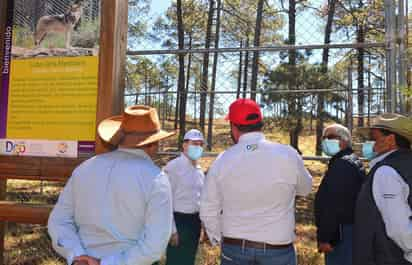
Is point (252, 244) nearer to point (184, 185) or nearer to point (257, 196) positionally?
point (257, 196)

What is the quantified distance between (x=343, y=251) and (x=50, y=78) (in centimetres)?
261

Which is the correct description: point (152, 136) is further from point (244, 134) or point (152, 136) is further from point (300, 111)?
point (300, 111)

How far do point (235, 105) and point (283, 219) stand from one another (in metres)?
0.78

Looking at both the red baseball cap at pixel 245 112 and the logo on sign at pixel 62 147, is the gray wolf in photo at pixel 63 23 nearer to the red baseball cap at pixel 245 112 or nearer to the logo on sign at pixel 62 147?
the logo on sign at pixel 62 147

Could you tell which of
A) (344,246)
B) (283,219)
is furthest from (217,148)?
(283,219)

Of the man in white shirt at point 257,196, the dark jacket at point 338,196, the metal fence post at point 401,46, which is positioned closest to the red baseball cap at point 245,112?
the man in white shirt at point 257,196

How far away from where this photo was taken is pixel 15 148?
9.78ft

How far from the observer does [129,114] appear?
79.7 inches

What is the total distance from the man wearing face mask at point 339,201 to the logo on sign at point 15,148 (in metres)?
2.30

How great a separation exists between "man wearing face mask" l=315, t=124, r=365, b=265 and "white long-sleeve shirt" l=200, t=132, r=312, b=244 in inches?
24.2

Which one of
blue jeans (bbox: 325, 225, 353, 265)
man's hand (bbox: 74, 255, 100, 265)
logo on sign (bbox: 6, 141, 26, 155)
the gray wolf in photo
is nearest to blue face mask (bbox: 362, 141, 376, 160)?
blue jeans (bbox: 325, 225, 353, 265)

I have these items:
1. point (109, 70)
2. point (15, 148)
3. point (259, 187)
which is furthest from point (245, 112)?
point (15, 148)

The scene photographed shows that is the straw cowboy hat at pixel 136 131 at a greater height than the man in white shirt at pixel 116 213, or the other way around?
the straw cowboy hat at pixel 136 131

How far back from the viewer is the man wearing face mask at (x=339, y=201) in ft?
9.91
